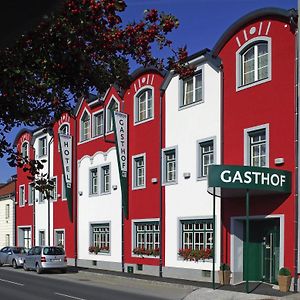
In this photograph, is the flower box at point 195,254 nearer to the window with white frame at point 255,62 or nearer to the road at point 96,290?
the road at point 96,290

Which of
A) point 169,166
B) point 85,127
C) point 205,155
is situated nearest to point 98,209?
point 85,127

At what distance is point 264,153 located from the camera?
64.7ft

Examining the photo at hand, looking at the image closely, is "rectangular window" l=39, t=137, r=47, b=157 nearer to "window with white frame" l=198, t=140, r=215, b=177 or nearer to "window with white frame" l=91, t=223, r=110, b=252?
"window with white frame" l=91, t=223, r=110, b=252

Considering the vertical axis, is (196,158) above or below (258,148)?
below

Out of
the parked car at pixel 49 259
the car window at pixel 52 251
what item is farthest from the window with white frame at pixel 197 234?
the car window at pixel 52 251

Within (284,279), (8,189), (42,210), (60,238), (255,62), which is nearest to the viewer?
(284,279)

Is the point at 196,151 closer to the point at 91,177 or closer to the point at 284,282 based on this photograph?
the point at 284,282

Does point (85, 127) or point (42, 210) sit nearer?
point (85, 127)

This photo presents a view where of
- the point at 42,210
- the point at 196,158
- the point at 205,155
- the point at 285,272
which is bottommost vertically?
the point at 285,272

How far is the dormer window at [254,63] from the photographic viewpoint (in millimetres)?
19875

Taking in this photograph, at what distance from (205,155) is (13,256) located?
676 inches

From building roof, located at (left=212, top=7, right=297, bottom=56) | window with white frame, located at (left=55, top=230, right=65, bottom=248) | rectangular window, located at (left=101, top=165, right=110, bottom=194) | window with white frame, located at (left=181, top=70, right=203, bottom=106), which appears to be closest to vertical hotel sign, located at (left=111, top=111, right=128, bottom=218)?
rectangular window, located at (left=101, top=165, right=110, bottom=194)

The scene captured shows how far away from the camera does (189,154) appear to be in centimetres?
2336

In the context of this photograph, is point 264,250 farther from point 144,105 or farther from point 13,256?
point 13,256
